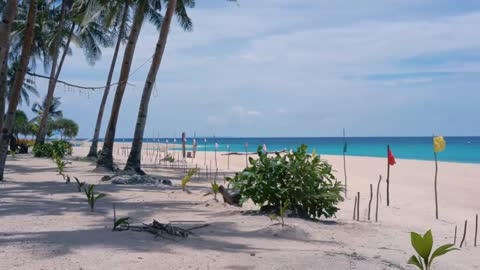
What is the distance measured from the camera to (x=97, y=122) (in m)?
23.8

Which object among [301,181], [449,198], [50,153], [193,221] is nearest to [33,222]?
[193,221]

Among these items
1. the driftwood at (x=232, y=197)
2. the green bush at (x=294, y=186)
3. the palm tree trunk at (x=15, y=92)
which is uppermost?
the palm tree trunk at (x=15, y=92)

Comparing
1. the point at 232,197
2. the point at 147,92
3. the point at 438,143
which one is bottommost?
the point at 232,197

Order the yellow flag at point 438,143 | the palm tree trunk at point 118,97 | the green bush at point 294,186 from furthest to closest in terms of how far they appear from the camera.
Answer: the palm tree trunk at point 118,97, the yellow flag at point 438,143, the green bush at point 294,186

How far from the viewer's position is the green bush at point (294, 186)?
7070 millimetres

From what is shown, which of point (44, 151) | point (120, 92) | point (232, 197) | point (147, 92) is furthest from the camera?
point (44, 151)

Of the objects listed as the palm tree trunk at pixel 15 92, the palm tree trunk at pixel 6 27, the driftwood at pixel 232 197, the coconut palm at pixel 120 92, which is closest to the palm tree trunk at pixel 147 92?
the coconut palm at pixel 120 92

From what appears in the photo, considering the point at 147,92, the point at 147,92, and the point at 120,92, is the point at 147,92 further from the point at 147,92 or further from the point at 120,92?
the point at 120,92

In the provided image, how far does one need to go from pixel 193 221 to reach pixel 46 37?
71.6 ft

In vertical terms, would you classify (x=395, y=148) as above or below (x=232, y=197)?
above

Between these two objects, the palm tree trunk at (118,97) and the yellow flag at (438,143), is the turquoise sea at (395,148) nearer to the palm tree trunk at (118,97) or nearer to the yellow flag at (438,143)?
the yellow flag at (438,143)

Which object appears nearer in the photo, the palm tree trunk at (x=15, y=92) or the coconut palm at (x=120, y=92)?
the palm tree trunk at (x=15, y=92)

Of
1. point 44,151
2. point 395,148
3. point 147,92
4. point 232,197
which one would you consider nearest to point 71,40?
point 44,151

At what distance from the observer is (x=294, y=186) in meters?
7.05
